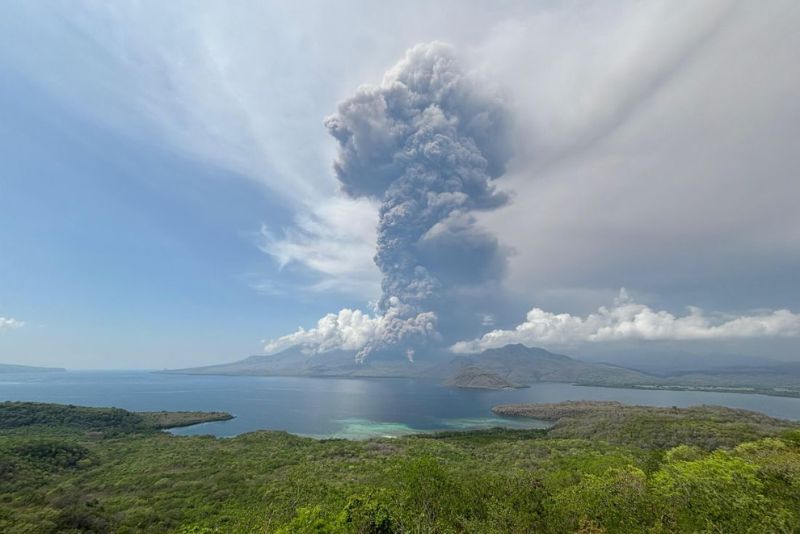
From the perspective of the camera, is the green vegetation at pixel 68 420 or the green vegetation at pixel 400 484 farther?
the green vegetation at pixel 68 420

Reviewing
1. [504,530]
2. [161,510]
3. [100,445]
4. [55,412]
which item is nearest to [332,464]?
[161,510]

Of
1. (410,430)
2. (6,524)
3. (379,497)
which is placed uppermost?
(379,497)

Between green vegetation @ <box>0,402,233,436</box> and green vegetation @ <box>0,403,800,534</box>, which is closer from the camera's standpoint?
green vegetation @ <box>0,403,800,534</box>

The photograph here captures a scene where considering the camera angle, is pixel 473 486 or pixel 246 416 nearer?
pixel 473 486

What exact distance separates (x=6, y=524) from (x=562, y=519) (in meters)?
56.1

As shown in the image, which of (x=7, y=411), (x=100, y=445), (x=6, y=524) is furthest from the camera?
(x=7, y=411)

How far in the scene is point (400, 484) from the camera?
41719 millimetres

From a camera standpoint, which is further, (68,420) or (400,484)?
(68,420)

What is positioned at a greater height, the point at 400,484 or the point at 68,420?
the point at 400,484

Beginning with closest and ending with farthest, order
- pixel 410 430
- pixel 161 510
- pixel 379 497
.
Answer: pixel 379 497 → pixel 161 510 → pixel 410 430

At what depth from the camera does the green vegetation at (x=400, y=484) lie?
29.0 meters

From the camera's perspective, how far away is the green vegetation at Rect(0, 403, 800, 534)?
95.0 ft

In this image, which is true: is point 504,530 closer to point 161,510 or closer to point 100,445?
point 161,510

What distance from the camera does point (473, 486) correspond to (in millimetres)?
39906
